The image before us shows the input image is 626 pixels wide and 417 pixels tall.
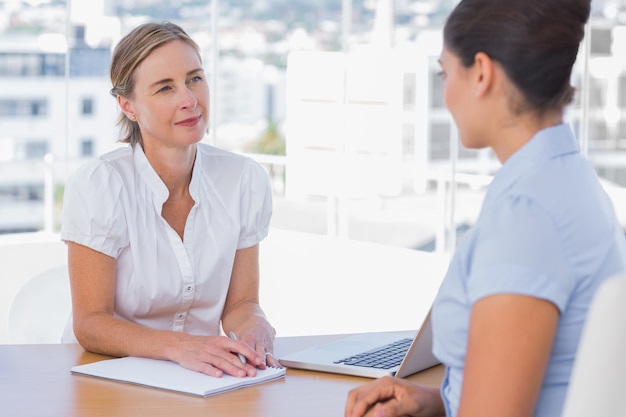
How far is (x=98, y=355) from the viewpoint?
1.94m

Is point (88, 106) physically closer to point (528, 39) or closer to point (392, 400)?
point (392, 400)

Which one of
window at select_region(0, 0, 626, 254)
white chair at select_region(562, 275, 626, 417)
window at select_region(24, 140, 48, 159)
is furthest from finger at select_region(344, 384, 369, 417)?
window at select_region(24, 140, 48, 159)

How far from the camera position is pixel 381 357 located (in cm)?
188

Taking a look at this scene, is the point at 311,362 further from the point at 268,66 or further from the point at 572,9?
the point at 268,66

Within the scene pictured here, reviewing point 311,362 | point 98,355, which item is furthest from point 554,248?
point 98,355

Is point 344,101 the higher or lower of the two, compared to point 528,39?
lower

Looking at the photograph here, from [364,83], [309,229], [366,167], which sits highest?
[364,83]

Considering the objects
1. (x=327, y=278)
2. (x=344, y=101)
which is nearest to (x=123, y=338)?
(x=327, y=278)

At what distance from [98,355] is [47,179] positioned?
4574 millimetres

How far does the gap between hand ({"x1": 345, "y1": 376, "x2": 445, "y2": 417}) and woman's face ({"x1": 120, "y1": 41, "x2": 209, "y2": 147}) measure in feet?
2.80

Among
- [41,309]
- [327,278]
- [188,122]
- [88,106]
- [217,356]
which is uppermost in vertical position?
[188,122]

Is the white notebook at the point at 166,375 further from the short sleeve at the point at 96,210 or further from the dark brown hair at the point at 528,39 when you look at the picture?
the dark brown hair at the point at 528,39

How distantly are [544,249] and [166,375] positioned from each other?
829mm

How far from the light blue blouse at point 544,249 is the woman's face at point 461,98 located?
6cm
